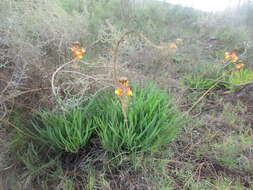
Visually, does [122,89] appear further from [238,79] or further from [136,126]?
[238,79]

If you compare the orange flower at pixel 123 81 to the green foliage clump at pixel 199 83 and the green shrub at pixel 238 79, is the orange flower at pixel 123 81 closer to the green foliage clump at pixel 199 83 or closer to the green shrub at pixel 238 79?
the green foliage clump at pixel 199 83

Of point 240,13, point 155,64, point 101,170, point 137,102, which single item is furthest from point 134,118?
point 240,13

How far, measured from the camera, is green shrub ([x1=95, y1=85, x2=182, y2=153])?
1396 mm

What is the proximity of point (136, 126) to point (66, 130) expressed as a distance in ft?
1.75

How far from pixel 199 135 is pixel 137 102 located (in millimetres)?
857

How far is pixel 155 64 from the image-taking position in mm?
2844

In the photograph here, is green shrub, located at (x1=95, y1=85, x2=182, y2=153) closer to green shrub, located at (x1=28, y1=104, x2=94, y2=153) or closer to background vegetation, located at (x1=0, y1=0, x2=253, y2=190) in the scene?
background vegetation, located at (x1=0, y1=0, x2=253, y2=190)

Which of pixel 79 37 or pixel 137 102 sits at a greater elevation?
pixel 79 37

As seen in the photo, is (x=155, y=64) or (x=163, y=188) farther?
(x=155, y=64)

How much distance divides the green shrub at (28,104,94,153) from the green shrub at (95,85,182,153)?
0.12 m

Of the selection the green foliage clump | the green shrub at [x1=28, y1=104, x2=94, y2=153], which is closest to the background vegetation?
the green shrub at [x1=28, y1=104, x2=94, y2=153]

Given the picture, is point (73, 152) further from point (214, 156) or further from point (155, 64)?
point (155, 64)

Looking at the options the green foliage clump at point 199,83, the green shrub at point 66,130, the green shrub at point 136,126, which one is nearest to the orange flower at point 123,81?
the green shrub at point 136,126

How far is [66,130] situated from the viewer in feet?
4.57
